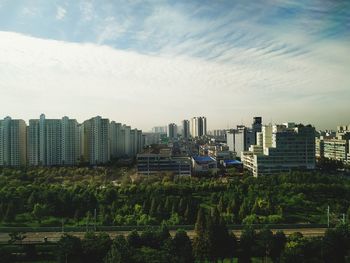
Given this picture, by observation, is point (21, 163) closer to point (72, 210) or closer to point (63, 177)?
point (63, 177)

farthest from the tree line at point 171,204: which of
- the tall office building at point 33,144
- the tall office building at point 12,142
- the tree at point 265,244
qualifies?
the tall office building at point 33,144

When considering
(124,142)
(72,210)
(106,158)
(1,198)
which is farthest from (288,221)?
(124,142)

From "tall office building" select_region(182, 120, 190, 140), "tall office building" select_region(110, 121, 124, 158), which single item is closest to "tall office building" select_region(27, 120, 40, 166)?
"tall office building" select_region(110, 121, 124, 158)

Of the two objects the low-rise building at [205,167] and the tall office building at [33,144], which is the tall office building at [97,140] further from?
the low-rise building at [205,167]

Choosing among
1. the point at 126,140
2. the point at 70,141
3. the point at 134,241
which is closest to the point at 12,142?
the point at 70,141

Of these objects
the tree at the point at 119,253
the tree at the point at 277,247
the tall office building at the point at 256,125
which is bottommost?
the tree at the point at 277,247

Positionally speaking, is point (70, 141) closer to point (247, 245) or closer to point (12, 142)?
point (12, 142)
